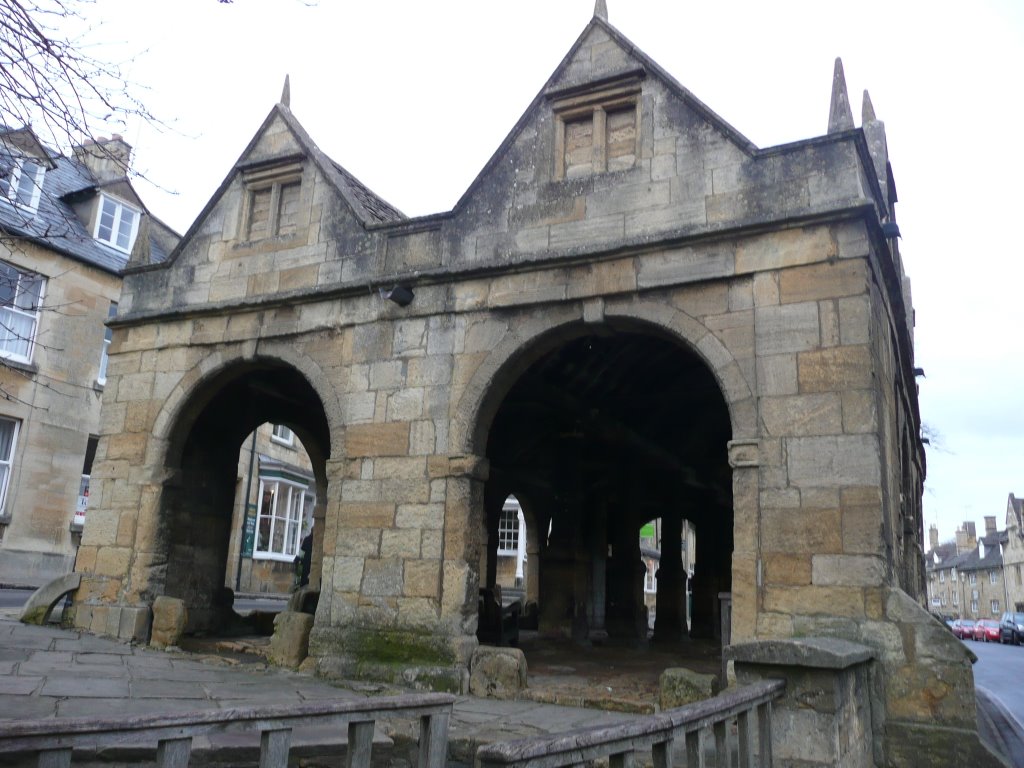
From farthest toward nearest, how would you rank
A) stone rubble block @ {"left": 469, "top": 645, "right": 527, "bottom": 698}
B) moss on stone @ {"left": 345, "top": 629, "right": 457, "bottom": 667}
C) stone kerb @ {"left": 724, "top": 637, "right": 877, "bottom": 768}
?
moss on stone @ {"left": 345, "top": 629, "right": 457, "bottom": 667}, stone rubble block @ {"left": 469, "top": 645, "right": 527, "bottom": 698}, stone kerb @ {"left": 724, "top": 637, "right": 877, "bottom": 768}

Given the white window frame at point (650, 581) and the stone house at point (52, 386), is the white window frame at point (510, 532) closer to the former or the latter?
the white window frame at point (650, 581)

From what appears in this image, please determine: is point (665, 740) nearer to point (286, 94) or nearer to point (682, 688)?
point (682, 688)

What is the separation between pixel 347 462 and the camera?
334 inches

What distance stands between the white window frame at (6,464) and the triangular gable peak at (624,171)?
12852 millimetres

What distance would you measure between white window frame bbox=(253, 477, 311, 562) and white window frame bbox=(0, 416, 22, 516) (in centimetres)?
619

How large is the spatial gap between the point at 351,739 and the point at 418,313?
18.0 ft

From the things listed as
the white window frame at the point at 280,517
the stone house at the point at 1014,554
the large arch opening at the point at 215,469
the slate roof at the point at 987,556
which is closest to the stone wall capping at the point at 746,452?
the large arch opening at the point at 215,469

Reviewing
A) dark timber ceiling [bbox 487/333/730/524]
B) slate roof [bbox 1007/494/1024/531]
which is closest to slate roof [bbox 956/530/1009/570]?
slate roof [bbox 1007/494/1024/531]

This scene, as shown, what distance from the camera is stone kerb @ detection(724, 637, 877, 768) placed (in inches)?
180

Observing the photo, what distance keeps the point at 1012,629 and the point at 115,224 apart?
35001mm

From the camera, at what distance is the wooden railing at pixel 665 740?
2.66 m

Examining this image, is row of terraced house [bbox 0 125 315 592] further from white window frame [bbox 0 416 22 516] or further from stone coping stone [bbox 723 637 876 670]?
stone coping stone [bbox 723 637 876 670]

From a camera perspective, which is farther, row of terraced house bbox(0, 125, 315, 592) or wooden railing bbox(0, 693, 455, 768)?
row of terraced house bbox(0, 125, 315, 592)

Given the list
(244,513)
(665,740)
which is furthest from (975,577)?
(665,740)
